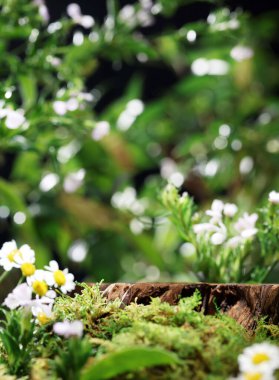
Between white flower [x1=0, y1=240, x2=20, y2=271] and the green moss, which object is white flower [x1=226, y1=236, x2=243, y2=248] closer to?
the green moss

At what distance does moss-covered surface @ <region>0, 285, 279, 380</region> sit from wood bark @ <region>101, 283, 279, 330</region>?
19 mm

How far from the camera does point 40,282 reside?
697 millimetres

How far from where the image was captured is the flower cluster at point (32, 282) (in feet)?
2.27

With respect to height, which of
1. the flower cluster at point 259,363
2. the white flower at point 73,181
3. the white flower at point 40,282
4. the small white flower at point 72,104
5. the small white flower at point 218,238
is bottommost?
the flower cluster at point 259,363

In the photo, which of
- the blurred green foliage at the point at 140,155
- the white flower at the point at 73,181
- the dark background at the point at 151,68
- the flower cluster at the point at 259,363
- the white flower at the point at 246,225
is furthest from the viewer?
the dark background at the point at 151,68

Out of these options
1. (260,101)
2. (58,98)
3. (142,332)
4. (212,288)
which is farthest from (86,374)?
(260,101)

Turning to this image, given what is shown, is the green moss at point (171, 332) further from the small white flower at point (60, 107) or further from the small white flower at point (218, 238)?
the small white flower at point (60, 107)

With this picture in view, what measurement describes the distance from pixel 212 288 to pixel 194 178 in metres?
1.20

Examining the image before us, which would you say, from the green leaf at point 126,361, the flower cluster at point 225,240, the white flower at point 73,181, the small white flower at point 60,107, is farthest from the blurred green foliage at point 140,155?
the green leaf at point 126,361

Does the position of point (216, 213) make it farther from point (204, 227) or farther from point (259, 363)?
point (259, 363)

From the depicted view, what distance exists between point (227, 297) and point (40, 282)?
26cm

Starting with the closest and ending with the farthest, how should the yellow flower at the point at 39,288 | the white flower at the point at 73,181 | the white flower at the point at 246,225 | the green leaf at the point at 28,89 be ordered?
the yellow flower at the point at 39,288, the white flower at the point at 246,225, the green leaf at the point at 28,89, the white flower at the point at 73,181

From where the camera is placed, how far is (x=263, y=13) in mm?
2365

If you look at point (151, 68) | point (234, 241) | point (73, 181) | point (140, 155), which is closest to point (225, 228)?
point (234, 241)
